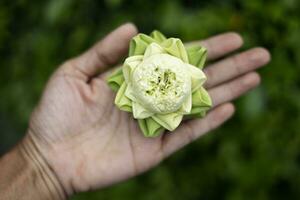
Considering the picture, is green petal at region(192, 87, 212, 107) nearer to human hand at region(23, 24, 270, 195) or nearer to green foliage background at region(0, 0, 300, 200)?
human hand at region(23, 24, 270, 195)

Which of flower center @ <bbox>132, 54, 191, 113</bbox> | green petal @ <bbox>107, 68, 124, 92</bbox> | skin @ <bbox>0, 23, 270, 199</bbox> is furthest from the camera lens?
skin @ <bbox>0, 23, 270, 199</bbox>

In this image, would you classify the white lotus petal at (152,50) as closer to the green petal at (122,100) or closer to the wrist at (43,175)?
the green petal at (122,100)

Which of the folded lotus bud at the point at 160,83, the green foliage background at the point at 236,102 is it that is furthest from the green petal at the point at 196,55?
the green foliage background at the point at 236,102

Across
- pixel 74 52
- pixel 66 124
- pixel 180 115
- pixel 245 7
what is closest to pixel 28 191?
pixel 66 124

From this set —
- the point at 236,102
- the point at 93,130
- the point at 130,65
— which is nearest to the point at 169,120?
the point at 130,65

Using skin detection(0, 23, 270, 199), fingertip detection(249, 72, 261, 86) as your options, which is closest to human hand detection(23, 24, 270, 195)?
skin detection(0, 23, 270, 199)
